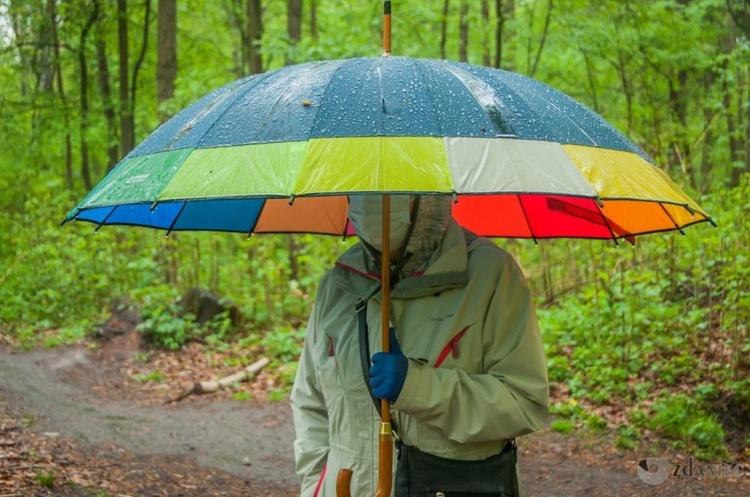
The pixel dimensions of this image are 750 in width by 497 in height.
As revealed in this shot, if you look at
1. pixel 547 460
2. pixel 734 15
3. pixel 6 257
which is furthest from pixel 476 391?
pixel 6 257

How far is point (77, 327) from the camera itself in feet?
39.6

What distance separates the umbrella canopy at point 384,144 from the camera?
189 centimetres

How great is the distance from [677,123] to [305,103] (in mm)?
11052

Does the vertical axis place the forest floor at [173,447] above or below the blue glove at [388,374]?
below

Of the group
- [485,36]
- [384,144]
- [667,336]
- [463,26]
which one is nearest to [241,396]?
[667,336]

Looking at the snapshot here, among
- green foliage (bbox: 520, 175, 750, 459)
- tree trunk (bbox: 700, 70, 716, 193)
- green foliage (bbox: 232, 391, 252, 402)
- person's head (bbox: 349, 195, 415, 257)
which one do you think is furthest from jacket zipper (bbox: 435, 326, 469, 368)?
tree trunk (bbox: 700, 70, 716, 193)

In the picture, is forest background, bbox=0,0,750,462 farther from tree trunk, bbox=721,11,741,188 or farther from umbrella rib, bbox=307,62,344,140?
umbrella rib, bbox=307,62,344,140

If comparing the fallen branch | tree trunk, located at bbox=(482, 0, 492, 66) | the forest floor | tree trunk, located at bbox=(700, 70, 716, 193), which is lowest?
the fallen branch

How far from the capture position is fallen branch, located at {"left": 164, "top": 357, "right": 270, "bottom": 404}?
9102 millimetres

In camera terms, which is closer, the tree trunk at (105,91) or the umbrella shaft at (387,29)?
the umbrella shaft at (387,29)

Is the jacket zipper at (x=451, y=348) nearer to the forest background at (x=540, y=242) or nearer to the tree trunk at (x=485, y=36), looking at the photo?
the forest background at (x=540, y=242)

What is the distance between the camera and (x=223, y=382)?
948cm

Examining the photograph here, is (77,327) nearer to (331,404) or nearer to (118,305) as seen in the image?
(118,305)

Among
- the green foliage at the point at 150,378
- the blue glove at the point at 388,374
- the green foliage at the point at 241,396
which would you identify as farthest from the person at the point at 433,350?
the green foliage at the point at 150,378
